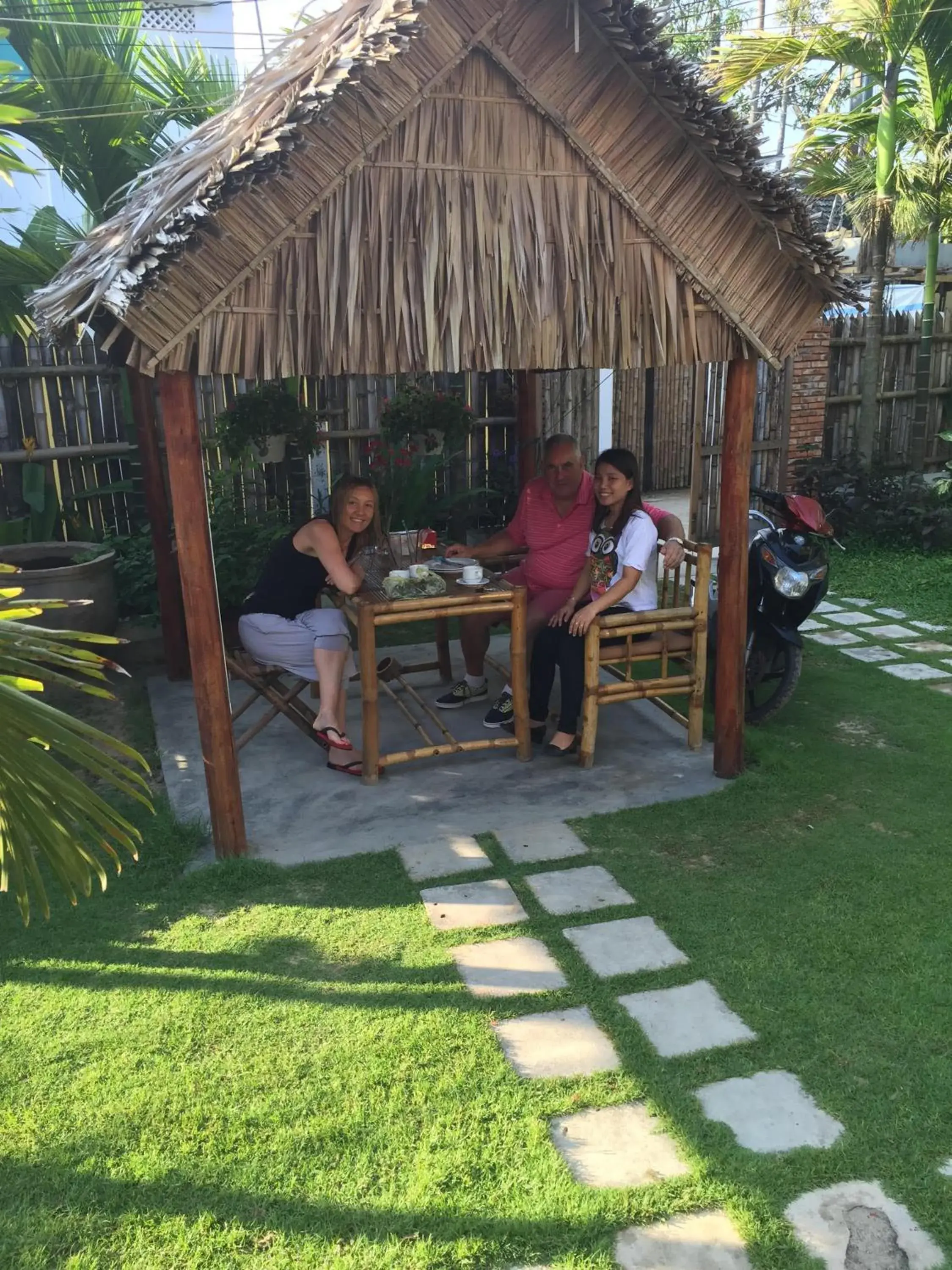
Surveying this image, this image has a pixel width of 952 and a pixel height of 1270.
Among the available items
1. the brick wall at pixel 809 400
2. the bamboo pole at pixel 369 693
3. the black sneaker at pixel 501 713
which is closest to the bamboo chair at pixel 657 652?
the black sneaker at pixel 501 713

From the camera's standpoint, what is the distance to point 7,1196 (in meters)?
2.11

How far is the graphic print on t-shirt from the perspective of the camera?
438 cm

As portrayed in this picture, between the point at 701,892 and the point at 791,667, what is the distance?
1.72 meters

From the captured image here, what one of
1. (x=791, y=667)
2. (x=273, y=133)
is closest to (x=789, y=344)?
(x=791, y=667)

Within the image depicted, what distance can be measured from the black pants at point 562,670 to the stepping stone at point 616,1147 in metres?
2.24

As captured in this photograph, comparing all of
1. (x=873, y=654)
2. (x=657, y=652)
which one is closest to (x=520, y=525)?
(x=657, y=652)

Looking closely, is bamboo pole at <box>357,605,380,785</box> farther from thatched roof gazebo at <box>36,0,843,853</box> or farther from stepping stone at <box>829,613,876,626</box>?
stepping stone at <box>829,613,876,626</box>

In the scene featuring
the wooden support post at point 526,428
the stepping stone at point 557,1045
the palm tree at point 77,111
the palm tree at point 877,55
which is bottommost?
the stepping stone at point 557,1045

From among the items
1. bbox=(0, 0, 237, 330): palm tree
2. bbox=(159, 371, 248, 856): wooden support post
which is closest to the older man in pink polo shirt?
bbox=(159, 371, 248, 856): wooden support post

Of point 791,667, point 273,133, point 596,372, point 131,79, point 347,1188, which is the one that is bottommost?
point 347,1188

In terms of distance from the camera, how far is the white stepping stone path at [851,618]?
6492 mm

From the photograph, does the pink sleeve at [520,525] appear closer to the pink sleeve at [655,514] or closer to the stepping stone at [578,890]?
the pink sleeve at [655,514]

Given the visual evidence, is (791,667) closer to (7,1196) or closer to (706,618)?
(706,618)

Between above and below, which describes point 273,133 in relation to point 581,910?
above
